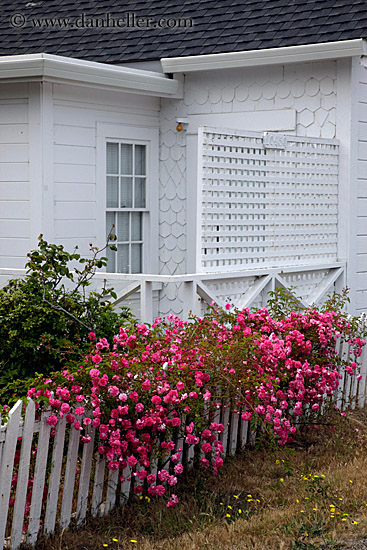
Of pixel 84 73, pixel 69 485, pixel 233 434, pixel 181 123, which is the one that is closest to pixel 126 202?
pixel 181 123

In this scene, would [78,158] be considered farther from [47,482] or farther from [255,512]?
[255,512]

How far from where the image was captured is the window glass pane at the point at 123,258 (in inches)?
383

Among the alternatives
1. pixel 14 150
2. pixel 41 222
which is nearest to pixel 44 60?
pixel 14 150

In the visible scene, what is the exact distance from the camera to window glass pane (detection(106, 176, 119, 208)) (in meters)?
9.50

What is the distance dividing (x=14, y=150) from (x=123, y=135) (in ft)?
4.67

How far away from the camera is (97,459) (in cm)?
495

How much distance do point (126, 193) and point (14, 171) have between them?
1.50 meters

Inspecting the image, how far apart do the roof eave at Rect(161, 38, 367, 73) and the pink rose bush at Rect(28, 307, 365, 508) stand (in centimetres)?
349

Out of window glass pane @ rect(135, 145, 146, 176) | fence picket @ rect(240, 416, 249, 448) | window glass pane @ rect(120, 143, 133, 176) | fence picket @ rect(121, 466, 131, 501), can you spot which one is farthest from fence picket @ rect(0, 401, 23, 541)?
window glass pane @ rect(135, 145, 146, 176)

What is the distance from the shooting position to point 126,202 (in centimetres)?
977

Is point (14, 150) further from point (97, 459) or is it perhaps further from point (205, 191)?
point (97, 459)

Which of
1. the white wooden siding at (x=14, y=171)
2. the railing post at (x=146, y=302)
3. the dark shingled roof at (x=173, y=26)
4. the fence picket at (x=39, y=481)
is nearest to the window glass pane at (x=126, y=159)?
the dark shingled roof at (x=173, y=26)

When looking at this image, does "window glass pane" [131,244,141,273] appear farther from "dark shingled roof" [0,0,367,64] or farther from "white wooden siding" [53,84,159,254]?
"dark shingled roof" [0,0,367,64]

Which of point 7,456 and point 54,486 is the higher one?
point 7,456
